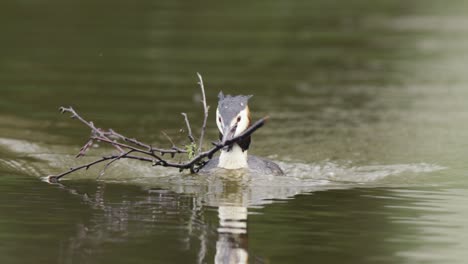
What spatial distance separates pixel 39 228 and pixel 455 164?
5.67 metres

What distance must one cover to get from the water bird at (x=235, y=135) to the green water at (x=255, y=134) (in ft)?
0.50

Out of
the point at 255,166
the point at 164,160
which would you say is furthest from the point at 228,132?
the point at 255,166

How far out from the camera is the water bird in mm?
9461

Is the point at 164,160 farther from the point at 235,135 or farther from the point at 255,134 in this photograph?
the point at 255,134

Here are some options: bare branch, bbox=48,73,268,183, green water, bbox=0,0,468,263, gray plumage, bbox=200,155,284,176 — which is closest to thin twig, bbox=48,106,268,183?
bare branch, bbox=48,73,268,183

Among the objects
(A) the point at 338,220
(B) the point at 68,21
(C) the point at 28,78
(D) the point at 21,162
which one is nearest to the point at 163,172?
(D) the point at 21,162

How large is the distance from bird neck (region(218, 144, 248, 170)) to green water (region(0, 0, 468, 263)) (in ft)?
0.36

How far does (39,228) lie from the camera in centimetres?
780

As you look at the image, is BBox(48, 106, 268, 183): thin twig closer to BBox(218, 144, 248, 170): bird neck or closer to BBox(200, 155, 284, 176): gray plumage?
BBox(200, 155, 284, 176): gray plumage

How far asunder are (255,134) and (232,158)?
383cm

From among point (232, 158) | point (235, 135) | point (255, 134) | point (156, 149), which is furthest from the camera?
point (255, 134)

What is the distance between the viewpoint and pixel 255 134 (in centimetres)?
1380

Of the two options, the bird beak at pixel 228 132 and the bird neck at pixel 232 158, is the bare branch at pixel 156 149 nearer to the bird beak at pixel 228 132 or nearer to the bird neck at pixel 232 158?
the bird beak at pixel 228 132

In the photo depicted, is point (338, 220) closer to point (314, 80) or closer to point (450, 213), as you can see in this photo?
point (450, 213)
